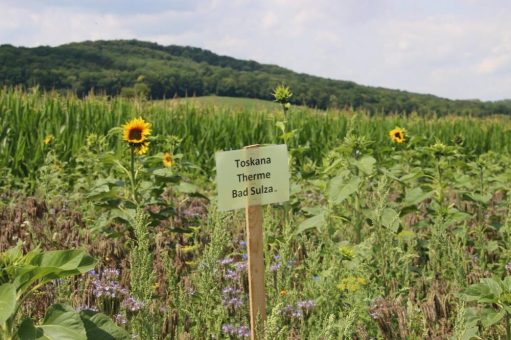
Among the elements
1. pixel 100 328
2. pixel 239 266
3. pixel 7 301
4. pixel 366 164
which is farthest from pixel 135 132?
pixel 7 301

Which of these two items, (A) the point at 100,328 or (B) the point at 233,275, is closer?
(A) the point at 100,328

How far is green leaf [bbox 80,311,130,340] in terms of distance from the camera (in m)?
2.10

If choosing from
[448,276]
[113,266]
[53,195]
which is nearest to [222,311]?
[113,266]

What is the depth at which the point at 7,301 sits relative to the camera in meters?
1.80

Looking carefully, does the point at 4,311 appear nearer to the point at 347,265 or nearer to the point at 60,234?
the point at 347,265

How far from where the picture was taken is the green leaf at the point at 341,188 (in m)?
3.96

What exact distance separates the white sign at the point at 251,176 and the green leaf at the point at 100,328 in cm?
84

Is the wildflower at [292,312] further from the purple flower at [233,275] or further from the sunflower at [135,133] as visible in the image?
the sunflower at [135,133]

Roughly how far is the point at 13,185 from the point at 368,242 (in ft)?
19.2

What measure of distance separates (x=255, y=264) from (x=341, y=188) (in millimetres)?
1377

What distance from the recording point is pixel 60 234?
4.63 m

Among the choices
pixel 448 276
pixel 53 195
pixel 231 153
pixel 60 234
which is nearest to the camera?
pixel 231 153

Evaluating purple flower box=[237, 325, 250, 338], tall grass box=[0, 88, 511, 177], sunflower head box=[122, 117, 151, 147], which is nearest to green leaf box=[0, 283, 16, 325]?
purple flower box=[237, 325, 250, 338]

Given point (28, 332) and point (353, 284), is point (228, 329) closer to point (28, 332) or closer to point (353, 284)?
point (353, 284)
